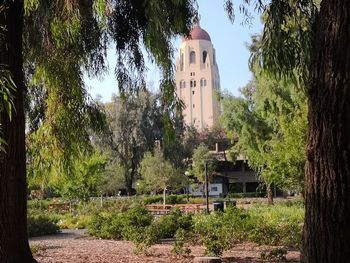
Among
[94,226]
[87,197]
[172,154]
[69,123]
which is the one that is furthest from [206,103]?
[69,123]

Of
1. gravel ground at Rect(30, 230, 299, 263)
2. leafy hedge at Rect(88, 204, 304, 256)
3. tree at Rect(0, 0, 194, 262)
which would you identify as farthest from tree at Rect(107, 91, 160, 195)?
tree at Rect(0, 0, 194, 262)

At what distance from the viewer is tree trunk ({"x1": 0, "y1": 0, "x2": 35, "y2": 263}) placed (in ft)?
21.9

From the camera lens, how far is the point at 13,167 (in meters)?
6.76

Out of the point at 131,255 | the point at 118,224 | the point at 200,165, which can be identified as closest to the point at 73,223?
the point at 118,224

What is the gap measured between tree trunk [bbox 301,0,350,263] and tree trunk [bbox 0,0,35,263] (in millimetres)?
3926

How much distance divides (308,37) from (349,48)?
133cm

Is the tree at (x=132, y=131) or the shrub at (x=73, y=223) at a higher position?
the tree at (x=132, y=131)

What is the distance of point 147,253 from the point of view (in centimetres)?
1067

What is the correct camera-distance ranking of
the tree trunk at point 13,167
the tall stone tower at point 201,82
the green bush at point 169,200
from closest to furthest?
the tree trunk at point 13,167 → the green bush at point 169,200 → the tall stone tower at point 201,82

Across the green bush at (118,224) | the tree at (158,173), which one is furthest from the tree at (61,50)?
the tree at (158,173)

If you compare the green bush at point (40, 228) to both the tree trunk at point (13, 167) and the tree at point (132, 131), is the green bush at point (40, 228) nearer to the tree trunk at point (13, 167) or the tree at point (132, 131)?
the tree trunk at point (13, 167)

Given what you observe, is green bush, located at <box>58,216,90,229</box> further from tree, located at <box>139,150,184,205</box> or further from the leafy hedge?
tree, located at <box>139,150,184,205</box>

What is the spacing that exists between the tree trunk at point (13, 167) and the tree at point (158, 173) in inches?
1509

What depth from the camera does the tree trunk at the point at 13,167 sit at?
668 centimetres
